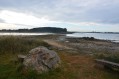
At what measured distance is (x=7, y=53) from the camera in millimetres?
14812

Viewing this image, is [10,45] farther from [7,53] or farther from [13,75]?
[13,75]

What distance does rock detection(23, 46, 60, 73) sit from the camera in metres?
9.79

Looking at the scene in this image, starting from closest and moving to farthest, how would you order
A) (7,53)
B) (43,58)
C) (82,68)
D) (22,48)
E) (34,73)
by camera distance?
(34,73), (43,58), (82,68), (7,53), (22,48)

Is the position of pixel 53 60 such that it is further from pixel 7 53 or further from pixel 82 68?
pixel 7 53

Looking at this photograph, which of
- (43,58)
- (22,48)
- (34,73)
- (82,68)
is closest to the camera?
(34,73)

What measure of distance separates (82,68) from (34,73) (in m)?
2.74

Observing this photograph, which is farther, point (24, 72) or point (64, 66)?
point (64, 66)

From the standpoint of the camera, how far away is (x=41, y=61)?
33.2 ft

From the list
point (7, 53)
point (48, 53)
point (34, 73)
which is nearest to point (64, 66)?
point (48, 53)

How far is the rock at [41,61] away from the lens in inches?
385

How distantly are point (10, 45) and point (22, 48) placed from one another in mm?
890

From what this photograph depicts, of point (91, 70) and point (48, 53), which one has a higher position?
point (48, 53)

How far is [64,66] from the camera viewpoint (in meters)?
11.2

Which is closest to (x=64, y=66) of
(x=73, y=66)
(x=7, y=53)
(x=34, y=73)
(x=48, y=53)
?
(x=73, y=66)
